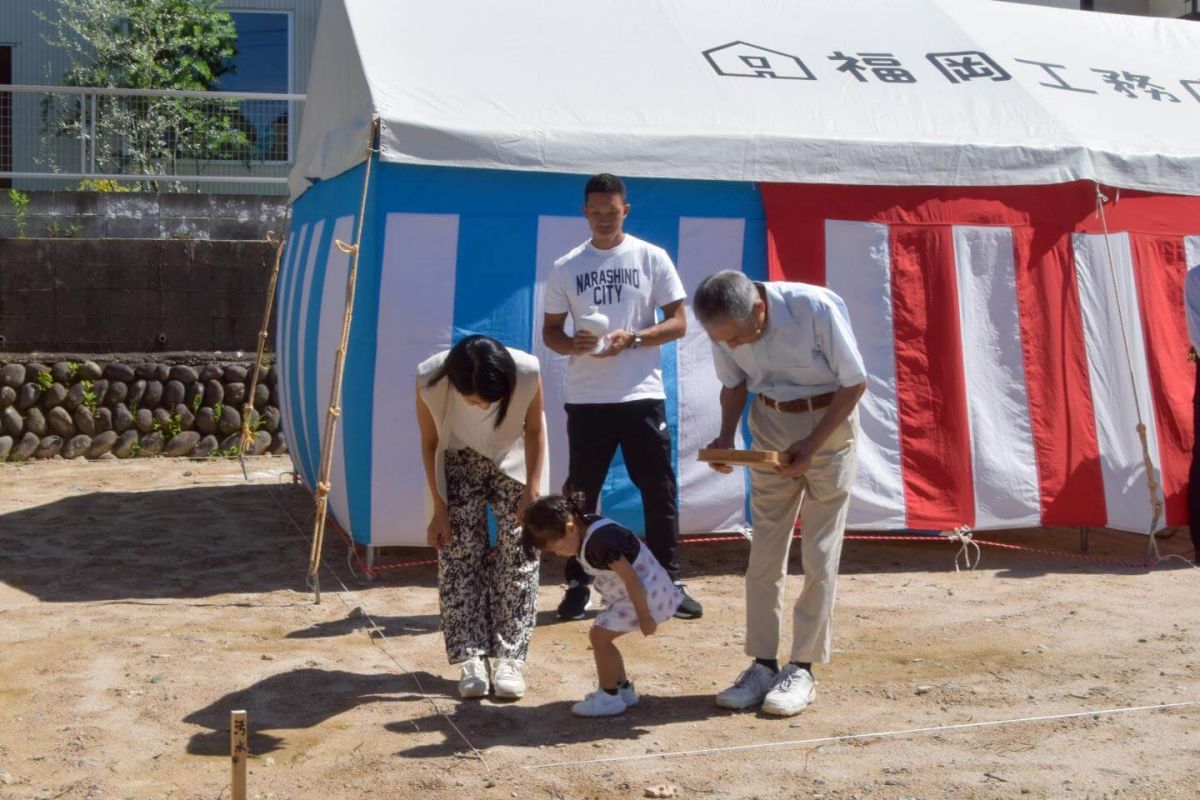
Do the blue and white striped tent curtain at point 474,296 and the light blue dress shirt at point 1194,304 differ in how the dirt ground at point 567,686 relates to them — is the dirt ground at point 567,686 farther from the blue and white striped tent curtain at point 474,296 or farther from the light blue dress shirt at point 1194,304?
the light blue dress shirt at point 1194,304

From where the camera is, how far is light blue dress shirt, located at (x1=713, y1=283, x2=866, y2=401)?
414 centimetres

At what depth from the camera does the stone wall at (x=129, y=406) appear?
948 centimetres

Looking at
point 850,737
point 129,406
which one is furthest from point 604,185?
point 129,406

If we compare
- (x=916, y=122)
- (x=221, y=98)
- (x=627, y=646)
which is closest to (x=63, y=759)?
(x=627, y=646)

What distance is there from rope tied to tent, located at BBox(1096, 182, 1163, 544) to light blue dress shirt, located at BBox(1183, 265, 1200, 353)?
308 mm

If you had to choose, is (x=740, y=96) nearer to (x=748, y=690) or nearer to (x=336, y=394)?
(x=336, y=394)

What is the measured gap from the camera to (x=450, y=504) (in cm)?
451

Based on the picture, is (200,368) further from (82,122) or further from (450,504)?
(450,504)

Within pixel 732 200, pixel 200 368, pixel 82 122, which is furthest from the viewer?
pixel 82 122

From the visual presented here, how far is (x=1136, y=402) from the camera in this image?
21.5ft

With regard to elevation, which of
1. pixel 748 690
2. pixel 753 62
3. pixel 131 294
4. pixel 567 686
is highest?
pixel 753 62

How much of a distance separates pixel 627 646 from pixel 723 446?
109cm

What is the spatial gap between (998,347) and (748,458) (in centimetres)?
288

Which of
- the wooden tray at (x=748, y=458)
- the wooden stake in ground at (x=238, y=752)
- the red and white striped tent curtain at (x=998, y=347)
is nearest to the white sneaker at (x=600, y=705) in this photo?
the wooden tray at (x=748, y=458)
